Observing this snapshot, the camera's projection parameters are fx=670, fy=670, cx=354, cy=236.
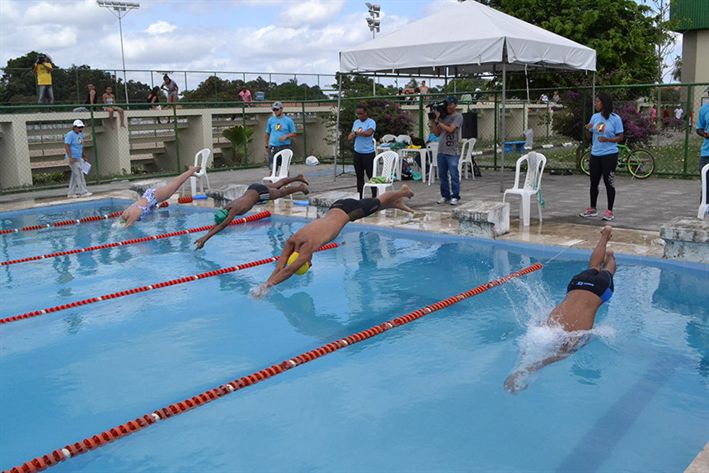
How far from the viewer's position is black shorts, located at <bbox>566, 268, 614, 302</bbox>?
5.11 m

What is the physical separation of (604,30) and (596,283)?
57.0 ft

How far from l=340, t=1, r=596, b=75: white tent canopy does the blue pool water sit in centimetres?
371

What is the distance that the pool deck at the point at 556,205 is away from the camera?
339 inches

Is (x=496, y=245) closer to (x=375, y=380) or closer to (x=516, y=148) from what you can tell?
(x=375, y=380)

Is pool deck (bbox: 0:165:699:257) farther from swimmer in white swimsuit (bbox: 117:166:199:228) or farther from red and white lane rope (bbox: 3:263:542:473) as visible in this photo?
red and white lane rope (bbox: 3:263:542:473)

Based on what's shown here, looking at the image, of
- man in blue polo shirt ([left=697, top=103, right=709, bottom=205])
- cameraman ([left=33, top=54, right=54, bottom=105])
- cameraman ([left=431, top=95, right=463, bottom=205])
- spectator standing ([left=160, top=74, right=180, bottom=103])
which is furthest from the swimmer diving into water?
spectator standing ([left=160, top=74, right=180, bottom=103])

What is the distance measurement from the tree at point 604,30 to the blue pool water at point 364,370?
1337 cm

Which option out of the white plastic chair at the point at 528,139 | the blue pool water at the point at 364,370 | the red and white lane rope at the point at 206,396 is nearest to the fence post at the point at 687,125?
the white plastic chair at the point at 528,139

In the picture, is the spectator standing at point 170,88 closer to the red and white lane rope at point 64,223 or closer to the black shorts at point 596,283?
the red and white lane rope at point 64,223

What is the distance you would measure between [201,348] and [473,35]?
24.3ft

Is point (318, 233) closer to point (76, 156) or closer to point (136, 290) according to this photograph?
point (136, 290)

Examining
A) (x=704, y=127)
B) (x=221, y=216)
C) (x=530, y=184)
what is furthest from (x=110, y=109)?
(x=704, y=127)

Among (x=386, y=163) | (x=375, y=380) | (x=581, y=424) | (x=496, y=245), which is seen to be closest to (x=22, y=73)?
(x=386, y=163)

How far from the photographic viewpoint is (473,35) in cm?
1098
